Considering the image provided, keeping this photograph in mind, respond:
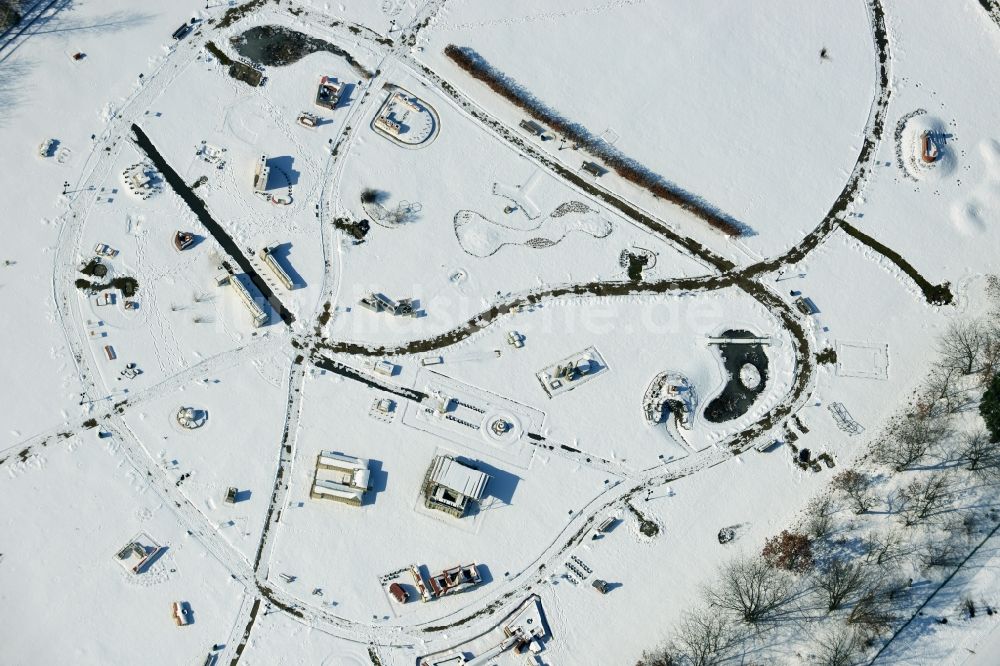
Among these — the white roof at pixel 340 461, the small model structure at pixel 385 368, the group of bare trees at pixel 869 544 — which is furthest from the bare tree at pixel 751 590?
the small model structure at pixel 385 368

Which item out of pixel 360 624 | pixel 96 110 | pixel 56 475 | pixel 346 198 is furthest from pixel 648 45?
pixel 56 475

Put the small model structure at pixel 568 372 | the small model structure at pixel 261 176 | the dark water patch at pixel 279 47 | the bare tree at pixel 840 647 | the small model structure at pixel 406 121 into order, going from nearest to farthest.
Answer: the bare tree at pixel 840 647 < the small model structure at pixel 568 372 < the small model structure at pixel 261 176 < the small model structure at pixel 406 121 < the dark water patch at pixel 279 47

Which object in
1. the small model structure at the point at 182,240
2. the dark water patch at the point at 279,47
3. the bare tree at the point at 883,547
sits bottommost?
the bare tree at the point at 883,547

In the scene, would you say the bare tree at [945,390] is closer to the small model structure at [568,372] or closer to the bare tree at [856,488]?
the bare tree at [856,488]

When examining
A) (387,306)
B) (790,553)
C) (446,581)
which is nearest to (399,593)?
(446,581)

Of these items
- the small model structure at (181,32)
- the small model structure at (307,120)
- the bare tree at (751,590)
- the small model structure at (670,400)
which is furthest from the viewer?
the small model structure at (181,32)

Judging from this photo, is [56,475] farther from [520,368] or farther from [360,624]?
[520,368]
